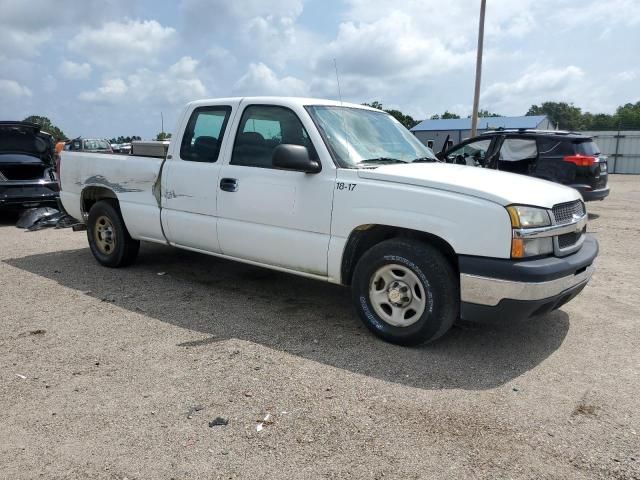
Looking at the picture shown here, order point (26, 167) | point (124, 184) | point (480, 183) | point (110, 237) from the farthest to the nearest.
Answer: point (26, 167)
point (110, 237)
point (124, 184)
point (480, 183)

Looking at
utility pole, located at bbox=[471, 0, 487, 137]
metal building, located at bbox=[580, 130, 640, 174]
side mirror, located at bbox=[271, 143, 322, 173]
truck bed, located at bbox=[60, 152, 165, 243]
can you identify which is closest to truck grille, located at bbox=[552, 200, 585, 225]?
side mirror, located at bbox=[271, 143, 322, 173]

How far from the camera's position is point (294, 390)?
3514mm

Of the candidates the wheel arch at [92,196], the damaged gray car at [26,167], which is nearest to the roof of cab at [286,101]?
the wheel arch at [92,196]

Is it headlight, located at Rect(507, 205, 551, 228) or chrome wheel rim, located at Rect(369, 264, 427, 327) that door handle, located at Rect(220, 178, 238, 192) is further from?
headlight, located at Rect(507, 205, 551, 228)

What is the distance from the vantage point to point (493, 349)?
4234mm

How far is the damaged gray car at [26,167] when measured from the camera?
10156mm

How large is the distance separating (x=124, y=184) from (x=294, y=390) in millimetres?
3741

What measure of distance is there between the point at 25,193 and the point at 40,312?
6.23 meters

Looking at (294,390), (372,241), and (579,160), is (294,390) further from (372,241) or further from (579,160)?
(579,160)

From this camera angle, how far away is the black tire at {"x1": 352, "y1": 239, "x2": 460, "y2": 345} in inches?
154

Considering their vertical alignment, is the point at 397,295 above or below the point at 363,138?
below

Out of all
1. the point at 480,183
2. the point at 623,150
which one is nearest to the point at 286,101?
the point at 480,183

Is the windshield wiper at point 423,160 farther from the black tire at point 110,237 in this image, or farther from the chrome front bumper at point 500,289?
the black tire at point 110,237

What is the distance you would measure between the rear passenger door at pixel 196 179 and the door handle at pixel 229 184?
3.7 inches
